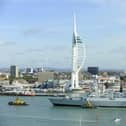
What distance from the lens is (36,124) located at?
50.4 ft

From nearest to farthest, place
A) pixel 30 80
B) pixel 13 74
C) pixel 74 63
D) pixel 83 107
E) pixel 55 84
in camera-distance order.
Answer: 1. pixel 83 107
2. pixel 74 63
3. pixel 55 84
4. pixel 30 80
5. pixel 13 74

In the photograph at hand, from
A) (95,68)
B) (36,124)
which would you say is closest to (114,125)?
(36,124)

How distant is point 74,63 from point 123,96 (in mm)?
7843

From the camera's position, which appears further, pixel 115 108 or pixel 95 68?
pixel 95 68

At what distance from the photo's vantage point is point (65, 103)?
83.7 ft

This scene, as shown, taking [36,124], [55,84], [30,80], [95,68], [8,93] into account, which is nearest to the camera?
[36,124]

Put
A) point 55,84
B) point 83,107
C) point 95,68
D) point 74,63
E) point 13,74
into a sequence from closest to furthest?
point 83,107
point 74,63
point 55,84
point 13,74
point 95,68

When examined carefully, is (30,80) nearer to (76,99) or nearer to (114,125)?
(76,99)

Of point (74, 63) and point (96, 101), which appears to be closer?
point (96, 101)

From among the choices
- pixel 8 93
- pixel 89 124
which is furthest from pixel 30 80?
pixel 89 124

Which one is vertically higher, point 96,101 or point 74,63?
point 74,63

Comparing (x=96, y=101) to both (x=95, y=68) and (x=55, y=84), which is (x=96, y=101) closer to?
(x=55, y=84)

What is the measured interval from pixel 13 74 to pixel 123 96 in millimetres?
39152

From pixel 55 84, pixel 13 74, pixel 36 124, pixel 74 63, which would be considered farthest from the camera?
pixel 13 74
